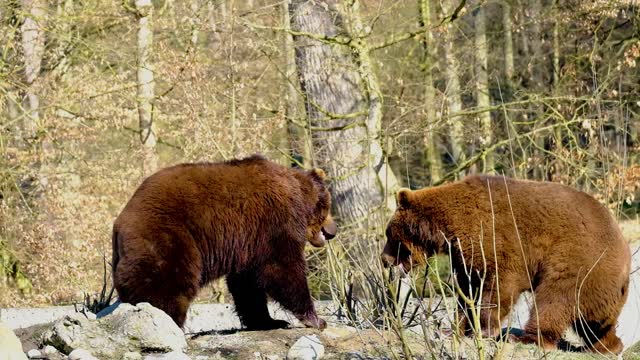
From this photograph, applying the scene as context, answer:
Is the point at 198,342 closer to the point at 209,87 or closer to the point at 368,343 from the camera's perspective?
the point at 368,343

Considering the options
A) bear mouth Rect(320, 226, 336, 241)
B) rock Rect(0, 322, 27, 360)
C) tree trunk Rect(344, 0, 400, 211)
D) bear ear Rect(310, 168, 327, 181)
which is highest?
tree trunk Rect(344, 0, 400, 211)

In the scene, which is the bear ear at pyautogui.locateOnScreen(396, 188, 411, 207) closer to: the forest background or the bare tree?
the forest background

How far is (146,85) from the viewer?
17.4 m

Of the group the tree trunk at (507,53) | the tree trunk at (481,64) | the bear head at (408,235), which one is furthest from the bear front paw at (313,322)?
the tree trunk at (507,53)

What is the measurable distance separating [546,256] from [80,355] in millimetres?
3917

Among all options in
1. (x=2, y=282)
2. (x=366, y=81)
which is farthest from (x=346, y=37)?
(x=2, y=282)

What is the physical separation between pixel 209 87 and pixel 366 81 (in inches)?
147

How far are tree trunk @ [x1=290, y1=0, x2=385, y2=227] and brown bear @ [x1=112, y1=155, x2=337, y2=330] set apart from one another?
17.3ft

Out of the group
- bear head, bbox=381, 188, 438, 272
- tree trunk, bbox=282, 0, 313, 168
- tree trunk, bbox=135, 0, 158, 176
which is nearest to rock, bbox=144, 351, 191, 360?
bear head, bbox=381, 188, 438, 272

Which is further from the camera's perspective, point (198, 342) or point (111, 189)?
point (111, 189)

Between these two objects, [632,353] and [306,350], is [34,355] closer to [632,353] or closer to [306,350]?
[306,350]

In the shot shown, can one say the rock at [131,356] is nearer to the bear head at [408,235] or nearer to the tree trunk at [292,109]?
the bear head at [408,235]

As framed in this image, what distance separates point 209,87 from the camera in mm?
15672

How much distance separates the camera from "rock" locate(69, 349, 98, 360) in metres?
6.06
